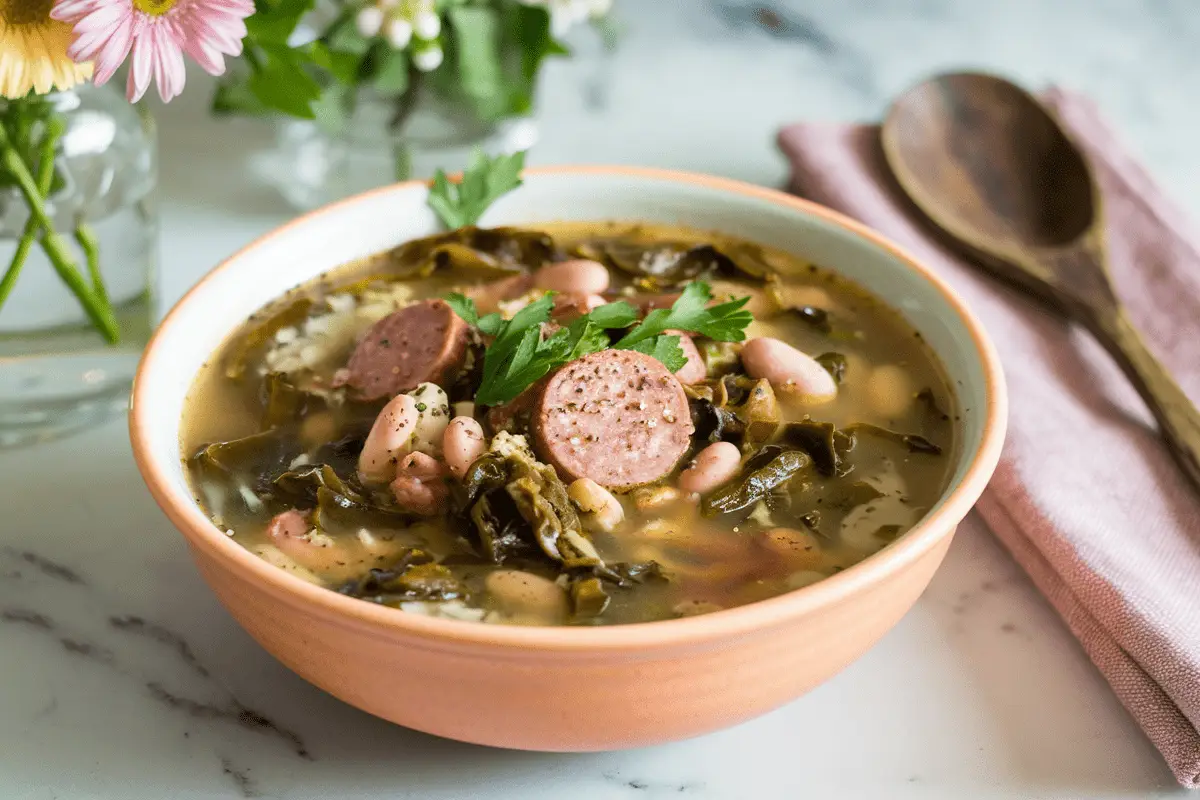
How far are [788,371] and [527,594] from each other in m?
0.71

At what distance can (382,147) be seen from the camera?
3490 mm

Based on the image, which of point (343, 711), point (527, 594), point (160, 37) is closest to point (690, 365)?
point (527, 594)

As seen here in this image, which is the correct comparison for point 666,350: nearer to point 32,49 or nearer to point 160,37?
point 160,37

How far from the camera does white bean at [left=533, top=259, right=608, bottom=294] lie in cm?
259

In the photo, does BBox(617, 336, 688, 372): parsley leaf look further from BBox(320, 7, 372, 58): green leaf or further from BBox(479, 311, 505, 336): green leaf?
BBox(320, 7, 372, 58): green leaf

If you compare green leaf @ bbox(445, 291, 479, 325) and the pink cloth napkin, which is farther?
green leaf @ bbox(445, 291, 479, 325)

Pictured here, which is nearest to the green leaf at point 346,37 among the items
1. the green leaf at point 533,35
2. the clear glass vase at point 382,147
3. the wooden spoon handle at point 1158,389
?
the clear glass vase at point 382,147

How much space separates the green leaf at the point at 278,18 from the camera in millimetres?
Answer: 2781

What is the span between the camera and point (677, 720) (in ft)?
6.11

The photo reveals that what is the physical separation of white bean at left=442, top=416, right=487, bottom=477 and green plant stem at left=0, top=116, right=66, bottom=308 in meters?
1.02

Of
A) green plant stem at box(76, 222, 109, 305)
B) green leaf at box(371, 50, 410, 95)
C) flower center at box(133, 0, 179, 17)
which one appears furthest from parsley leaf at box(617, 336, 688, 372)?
green leaf at box(371, 50, 410, 95)

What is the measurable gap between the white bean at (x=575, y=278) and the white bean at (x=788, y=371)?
1.18 ft

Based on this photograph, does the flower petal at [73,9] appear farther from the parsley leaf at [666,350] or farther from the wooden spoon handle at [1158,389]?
the wooden spoon handle at [1158,389]

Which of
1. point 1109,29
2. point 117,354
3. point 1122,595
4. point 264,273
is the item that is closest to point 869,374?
point 1122,595
